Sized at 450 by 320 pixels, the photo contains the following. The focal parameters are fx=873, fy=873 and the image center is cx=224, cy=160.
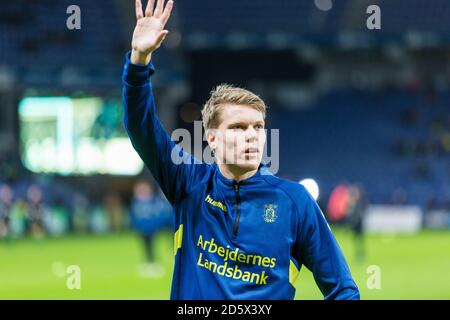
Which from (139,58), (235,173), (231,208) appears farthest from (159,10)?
(231,208)

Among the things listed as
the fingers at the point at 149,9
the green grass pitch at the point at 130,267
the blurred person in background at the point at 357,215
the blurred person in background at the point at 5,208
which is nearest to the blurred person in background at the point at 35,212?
the green grass pitch at the point at 130,267

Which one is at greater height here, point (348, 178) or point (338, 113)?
point (338, 113)

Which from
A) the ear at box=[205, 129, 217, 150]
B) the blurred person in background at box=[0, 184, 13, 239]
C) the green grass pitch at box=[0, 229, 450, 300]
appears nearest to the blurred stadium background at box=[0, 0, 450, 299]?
the blurred person in background at box=[0, 184, 13, 239]

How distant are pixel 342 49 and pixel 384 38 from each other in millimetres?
4651

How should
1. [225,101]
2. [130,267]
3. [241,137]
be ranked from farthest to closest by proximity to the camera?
[130,267]
[225,101]
[241,137]

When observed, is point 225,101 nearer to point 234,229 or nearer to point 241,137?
point 241,137

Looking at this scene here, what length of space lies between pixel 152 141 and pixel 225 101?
39 centimetres

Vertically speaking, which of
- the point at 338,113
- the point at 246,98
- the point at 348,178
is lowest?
the point at 348,178

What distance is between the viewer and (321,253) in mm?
4047

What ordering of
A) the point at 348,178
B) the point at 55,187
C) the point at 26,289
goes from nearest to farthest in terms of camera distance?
the point at 26,289
the point at 55,187
the point at 348,178

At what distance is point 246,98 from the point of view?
13.3 ft

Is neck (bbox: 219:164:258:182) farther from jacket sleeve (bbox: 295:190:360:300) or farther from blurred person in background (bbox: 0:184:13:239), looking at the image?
blurred person in background (bbox: 0:184:13:239)
